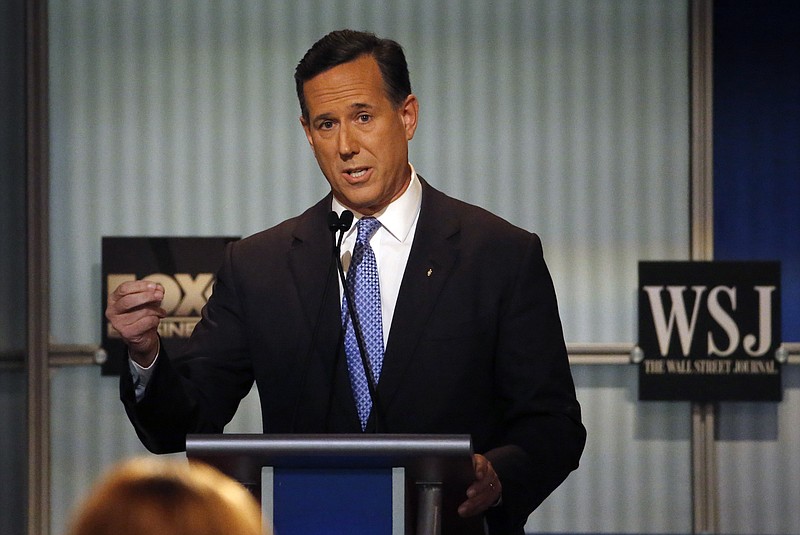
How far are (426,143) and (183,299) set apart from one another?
1.06 meters

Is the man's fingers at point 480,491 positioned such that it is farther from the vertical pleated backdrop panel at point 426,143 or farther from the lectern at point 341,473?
the vertical pleated backdrop panel at point 426,143

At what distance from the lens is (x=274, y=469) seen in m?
1.94

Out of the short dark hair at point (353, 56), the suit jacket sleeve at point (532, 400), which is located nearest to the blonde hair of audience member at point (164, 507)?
the suit jacket sleeve at point (532, 400)

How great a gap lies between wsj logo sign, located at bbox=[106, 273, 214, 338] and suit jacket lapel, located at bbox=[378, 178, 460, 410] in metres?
2.26

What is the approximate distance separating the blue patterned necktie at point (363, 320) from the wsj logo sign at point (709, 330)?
243cm

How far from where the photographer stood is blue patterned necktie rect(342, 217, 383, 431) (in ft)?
8.23

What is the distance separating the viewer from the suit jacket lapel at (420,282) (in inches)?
97.3

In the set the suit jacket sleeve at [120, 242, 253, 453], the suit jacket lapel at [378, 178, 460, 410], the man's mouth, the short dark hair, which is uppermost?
the short dark hair

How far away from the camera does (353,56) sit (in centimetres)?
261

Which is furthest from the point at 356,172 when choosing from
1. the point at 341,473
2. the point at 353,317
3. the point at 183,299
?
the point at 183,299

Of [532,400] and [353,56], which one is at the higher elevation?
[353,56]

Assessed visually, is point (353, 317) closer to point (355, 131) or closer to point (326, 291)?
point (326, 291)

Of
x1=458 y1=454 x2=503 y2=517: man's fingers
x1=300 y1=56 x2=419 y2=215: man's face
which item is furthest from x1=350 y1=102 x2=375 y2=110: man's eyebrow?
x1=458 y1=454 x2=503 y2=517: man's fingers

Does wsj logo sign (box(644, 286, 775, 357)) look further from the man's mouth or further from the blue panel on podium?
the blue panel on podium
